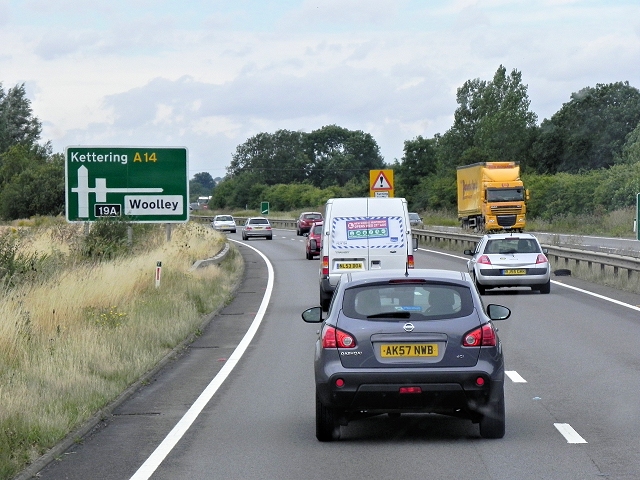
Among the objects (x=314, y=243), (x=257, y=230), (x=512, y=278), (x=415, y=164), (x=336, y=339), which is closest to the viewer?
(x=336, y=339)

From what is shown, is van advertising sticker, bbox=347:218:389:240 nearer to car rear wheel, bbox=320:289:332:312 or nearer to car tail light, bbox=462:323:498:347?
car rear wheel, bbox=320:289:332:312

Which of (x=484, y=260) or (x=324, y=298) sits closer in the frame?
(x=324, y=298)

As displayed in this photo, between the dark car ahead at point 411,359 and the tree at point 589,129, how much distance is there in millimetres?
102433

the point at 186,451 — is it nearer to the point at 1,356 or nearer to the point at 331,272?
the point at 1,356

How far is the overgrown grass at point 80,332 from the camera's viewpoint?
1005 centimetres

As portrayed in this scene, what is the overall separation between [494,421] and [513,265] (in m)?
17.6

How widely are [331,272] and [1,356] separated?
34.8 feet

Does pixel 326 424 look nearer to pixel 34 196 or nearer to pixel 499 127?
pixel 34 196

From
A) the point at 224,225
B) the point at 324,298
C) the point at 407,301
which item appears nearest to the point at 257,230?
the point at 224,225

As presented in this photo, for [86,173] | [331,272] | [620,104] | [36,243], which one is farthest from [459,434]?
[620,104]

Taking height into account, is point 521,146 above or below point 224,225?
above

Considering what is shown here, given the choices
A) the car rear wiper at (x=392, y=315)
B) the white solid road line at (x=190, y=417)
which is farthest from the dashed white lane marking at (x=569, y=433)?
the white solid road line at (x=190, y=417)

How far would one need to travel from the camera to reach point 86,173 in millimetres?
29797

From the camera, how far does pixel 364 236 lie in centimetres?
2355
